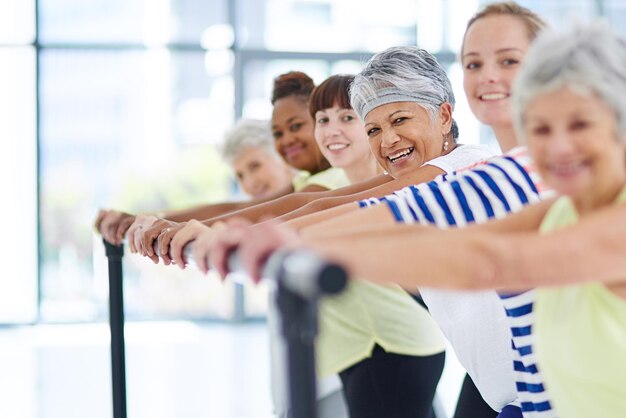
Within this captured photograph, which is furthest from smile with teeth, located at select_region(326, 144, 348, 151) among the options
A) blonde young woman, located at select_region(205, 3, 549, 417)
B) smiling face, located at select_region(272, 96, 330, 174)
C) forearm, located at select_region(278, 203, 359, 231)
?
forearm, located at select_region(278, 203, 359, 231)

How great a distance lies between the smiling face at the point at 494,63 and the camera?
94.7 inches

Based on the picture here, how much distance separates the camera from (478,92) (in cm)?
248

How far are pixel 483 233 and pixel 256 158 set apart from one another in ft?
9.75

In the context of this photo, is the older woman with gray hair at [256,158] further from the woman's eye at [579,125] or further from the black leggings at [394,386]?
the woman's eye at [579,125]

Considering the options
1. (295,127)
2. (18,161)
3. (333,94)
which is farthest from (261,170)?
(18,161)

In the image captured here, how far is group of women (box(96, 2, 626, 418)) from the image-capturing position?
1199 millimetres

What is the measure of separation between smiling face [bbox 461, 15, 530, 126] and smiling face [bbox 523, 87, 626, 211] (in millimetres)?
1107

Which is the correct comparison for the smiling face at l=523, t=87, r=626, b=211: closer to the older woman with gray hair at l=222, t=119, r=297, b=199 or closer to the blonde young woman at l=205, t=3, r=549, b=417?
the blonde young woman at l=205, t=3, r=549, b=417

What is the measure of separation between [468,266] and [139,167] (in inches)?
292

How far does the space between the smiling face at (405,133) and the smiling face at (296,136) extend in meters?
1.18

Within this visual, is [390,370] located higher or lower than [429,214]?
lower

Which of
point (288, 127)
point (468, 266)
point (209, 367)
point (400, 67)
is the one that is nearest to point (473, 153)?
point (400, 67)

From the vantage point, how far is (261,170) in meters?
4.23

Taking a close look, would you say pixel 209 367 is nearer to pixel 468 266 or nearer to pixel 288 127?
pixel 288 127
